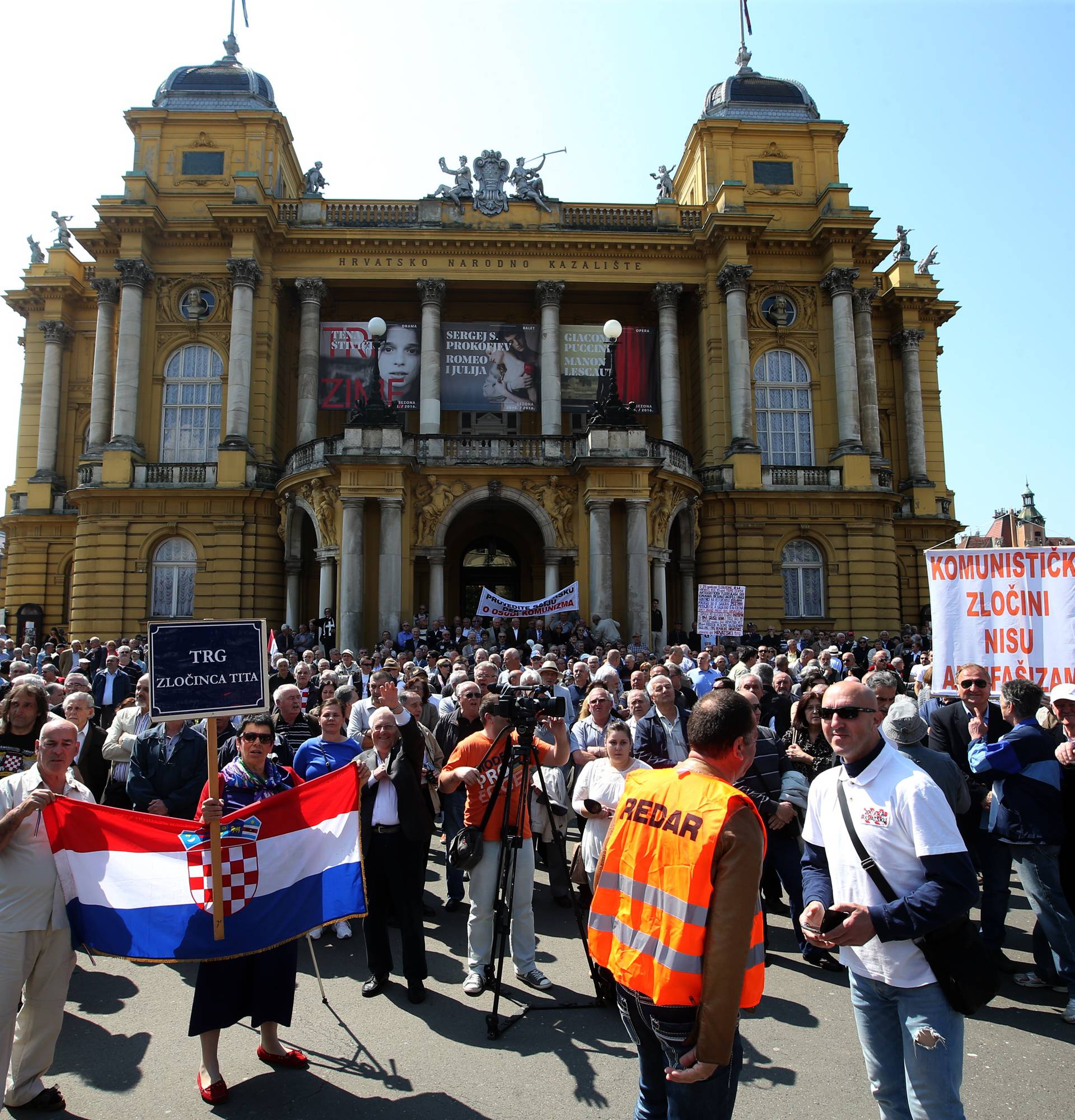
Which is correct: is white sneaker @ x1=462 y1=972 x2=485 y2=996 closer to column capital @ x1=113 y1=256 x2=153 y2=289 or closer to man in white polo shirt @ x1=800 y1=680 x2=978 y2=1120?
man in white polo shirt @ x1=800 y1=680 x2=978 y2=1120

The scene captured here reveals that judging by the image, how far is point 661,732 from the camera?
23.7 ft

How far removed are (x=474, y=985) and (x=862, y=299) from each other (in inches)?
1228

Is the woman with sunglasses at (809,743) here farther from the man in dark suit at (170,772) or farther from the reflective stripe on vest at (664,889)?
the man in dark suit at (170,772)

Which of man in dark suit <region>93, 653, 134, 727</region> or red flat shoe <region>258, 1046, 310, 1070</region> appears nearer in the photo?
red flat shoe <region>258, 1046, 310, 1070</region>

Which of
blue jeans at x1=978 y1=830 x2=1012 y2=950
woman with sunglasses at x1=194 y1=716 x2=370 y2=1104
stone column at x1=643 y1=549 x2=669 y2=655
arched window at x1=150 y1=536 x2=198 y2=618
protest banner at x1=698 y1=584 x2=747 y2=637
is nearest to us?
woman with sunglasses at x1=194 y1=716 x2=370 y2=1104

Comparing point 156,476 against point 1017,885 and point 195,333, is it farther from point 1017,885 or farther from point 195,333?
point 1017,885

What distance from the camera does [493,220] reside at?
30.1 m

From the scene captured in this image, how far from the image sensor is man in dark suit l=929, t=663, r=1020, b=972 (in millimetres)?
6176

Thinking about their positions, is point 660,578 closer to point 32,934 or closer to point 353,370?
point 353,370

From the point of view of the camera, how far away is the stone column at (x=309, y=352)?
29.0 meters

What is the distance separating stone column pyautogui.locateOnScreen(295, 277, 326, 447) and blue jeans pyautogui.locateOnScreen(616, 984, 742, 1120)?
90.3 ft

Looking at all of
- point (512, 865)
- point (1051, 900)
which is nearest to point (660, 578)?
point (1051, 900)

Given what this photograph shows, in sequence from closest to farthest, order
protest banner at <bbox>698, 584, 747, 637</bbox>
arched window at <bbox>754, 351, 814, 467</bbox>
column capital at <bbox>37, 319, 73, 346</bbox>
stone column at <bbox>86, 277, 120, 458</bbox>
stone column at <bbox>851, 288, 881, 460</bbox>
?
protest banner at <bbox>698, 584, 747, 637</bbox> → stone column at <bbox>86, 277, 120, 458</bbox> → arched window at <bbox>754, 351, 814, 467</bbox> → stone column at <bbox>851, 288, 881, 460</bbox> → column capital at <bbox>37, 319, 73, 346</bbox>

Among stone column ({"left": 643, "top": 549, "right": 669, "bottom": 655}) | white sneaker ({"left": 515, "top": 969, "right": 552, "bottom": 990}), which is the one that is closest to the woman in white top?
white sneaker ({"left": 515, "top": 969, "right": 552, "bottom": 990})
